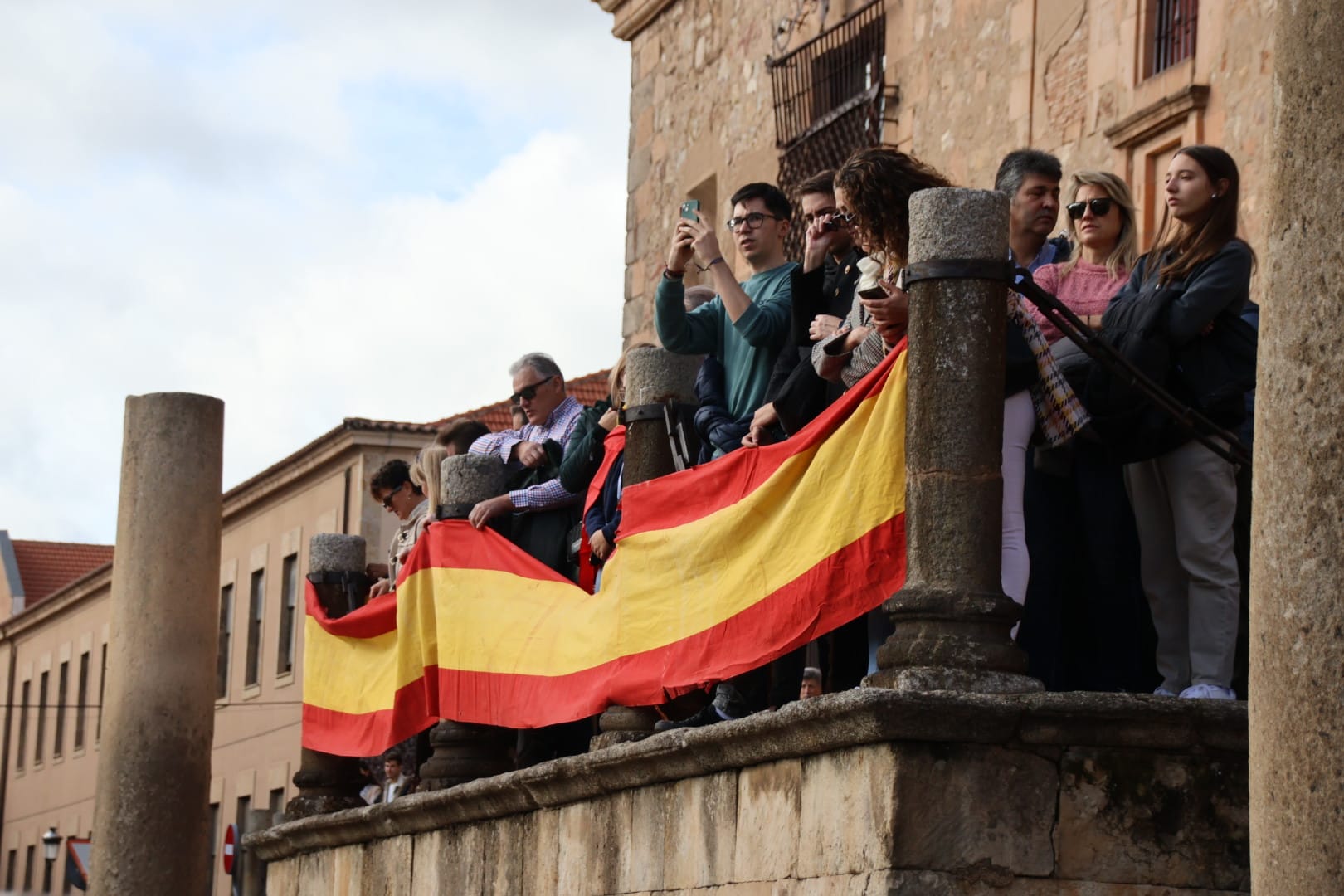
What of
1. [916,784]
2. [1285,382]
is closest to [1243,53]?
[916,784]

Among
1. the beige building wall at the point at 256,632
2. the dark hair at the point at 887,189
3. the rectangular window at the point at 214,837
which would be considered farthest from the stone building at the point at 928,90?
the rectangular window at the point at 214,837

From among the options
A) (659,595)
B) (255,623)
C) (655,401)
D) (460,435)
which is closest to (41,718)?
(255,623)

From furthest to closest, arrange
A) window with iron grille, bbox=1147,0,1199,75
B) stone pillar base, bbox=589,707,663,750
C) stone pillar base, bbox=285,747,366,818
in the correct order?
1. window with iron grille, bbox=1147,0,1199,75
2. stone pillar base, bbox=285,747,366,818
3. stone pillar base, bbox=589,707,663,750

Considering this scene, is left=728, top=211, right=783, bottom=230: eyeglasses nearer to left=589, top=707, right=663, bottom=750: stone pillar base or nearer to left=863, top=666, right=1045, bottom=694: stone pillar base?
left=589, top=707, right=663, bottom=750: stone pillar base

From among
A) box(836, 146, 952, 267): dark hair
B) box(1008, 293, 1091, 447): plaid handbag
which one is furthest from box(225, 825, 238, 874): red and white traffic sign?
box(1008, 293, 1091, 447): plaid handbag

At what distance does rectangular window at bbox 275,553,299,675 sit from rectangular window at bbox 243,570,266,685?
0.99 m

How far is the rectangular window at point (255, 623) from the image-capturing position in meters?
37.3

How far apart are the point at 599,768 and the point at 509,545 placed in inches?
82.5

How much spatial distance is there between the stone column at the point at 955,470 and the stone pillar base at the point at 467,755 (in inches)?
160

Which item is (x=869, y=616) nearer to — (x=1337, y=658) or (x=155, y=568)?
(x=1337, y=658)

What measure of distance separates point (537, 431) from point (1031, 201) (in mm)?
3499

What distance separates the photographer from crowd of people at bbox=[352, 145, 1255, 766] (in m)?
7.12

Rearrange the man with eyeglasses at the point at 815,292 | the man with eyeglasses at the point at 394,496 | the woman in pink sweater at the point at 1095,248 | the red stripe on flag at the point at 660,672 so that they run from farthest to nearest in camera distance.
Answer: the man with eyeglasses at the point at 394,496
the man with eyeglasses at the point at 815,292
the woman in pink sweater at the point at 1095,248
the red stripe on flag at the point at 660,672

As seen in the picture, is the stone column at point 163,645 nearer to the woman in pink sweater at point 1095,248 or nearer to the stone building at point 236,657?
the woman in pink sweater at point 1095,248
